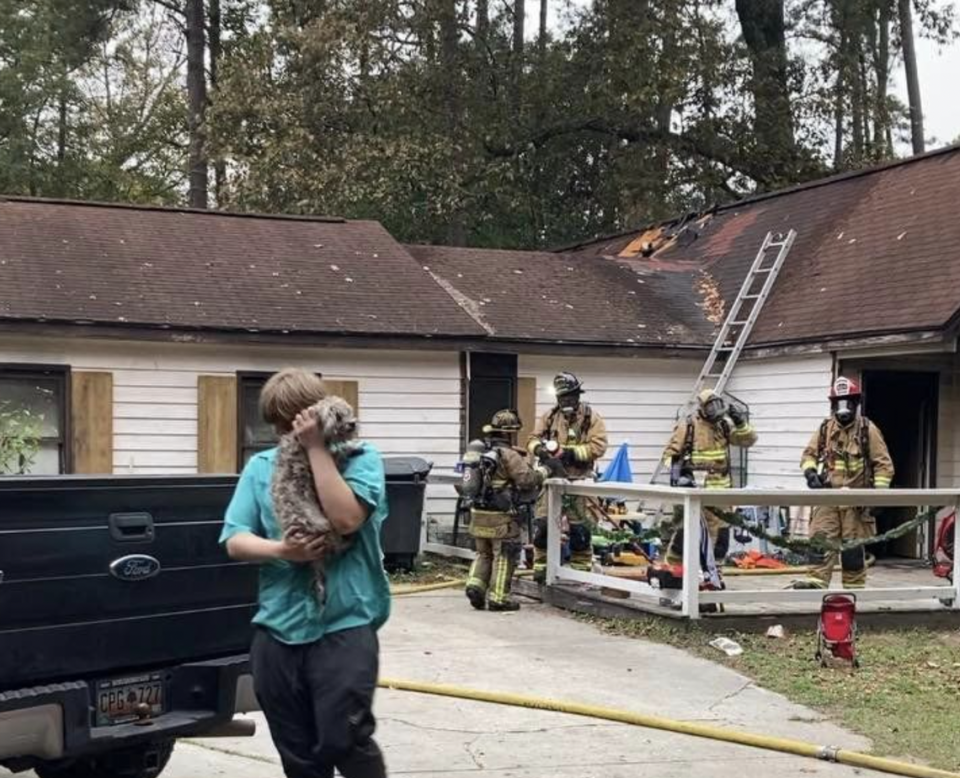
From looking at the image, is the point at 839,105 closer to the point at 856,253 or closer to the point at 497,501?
→ the point at 856,253

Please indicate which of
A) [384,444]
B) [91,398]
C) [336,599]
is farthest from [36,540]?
[384,444]

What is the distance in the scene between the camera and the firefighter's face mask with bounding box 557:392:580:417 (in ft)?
35.1

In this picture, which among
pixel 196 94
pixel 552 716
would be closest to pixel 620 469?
pixel 552 716

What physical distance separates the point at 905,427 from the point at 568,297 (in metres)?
4.30

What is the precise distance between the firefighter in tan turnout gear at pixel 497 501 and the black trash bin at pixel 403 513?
6.31ft

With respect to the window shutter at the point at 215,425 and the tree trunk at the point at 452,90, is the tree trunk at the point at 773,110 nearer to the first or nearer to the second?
the tree trunk at the point at 452,90

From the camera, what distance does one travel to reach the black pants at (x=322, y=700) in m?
3.76

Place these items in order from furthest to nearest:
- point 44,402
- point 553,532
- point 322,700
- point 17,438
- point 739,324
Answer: point 739,324, point 44,402, point 553,532, point 17,438, point 322,700

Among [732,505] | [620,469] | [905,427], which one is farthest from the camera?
[905,427]

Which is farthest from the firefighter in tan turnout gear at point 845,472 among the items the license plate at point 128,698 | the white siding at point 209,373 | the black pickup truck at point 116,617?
the license plate at point 128,698

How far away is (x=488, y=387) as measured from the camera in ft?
47.5

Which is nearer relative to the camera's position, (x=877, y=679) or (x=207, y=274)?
(x=877, y=679)

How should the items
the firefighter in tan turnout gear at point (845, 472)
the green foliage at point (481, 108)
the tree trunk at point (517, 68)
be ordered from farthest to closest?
the tree trunk at point (517, 68), the green foliage at point (481, 108), the firefighter in tan turnout gear at point (845, 472)

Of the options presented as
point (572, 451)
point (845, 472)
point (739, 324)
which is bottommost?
point (845, 472)
